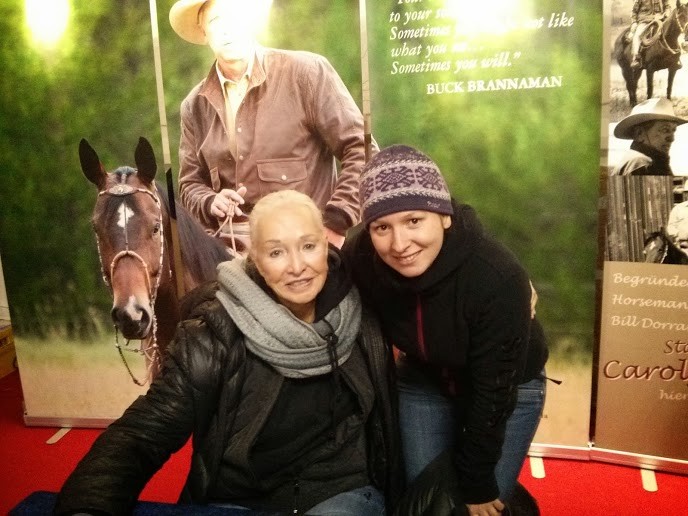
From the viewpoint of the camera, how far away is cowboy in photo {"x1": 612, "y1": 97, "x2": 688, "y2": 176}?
2396 mm

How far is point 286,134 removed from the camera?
2725 mm

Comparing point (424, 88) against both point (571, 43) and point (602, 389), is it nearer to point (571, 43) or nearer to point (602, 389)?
point (571, 43)

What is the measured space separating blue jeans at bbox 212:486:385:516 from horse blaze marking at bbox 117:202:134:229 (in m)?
1.68

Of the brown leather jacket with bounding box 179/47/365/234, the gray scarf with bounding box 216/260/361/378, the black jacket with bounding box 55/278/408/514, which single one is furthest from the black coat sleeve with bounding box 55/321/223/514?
the brown leather jacket with bounding box 179/47/365/234

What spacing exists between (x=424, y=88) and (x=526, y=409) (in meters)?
1.48

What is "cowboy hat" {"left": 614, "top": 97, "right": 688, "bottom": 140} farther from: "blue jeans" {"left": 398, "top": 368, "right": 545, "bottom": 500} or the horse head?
the horse head

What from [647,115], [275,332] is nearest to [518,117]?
[647,115]

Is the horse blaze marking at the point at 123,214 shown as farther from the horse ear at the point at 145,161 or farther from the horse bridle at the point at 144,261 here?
the horse ear at the point at 145,161

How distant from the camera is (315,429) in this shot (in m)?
1.71

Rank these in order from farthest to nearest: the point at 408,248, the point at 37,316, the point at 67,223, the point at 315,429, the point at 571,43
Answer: the point at 37,316 < the point at 67,223 < the point at 571,43 < the point at 315,429 < the point at 408,248

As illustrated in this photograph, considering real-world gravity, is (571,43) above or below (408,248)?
above

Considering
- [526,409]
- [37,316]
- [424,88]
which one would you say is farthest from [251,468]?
[37,316]

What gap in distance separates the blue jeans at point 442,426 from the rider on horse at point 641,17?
1.46m

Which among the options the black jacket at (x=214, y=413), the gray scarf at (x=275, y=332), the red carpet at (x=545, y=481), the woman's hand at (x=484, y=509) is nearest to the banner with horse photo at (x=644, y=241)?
the red carpet at (x=545, y=481)
